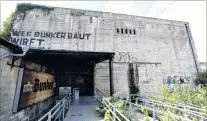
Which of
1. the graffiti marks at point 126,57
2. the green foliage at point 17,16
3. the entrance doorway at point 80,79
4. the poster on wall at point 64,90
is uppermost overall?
the green foliage at point 17,16

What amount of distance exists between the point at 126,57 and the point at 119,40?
5.83 ft

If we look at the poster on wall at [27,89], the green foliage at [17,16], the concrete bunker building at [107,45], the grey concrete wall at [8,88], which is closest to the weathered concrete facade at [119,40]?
the concrete bunker building at [107,45]

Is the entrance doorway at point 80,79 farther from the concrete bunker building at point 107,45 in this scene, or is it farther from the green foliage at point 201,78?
the green foliage at point 201,78

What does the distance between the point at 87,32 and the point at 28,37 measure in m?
4.93

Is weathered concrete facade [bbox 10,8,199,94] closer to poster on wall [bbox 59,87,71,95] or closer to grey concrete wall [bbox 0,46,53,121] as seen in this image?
poster on wall [bbox 59,87,71,95]

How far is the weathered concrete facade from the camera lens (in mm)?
11766

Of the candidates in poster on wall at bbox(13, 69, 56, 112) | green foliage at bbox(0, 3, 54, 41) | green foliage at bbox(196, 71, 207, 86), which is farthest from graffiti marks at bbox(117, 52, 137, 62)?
green foliage at bbox(0, 3, 54, 41)

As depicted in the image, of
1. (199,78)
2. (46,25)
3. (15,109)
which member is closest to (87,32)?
(46,25)

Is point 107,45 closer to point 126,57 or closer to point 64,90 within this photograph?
point 126,57

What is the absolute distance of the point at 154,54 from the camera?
13641mm

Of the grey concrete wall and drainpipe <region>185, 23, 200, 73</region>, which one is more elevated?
drainpipe <region>185, 23, 200, 73</region>

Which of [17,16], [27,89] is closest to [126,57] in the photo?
[27,89]

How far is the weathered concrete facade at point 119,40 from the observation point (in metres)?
11.8

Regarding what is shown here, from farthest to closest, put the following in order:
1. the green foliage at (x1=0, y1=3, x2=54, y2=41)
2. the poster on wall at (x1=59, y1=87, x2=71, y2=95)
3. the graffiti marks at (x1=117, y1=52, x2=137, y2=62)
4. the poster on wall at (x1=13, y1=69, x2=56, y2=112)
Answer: the graffiti marks at (x1=117, y1=52, x2=137, y2=62) < the green foliage at (x1=0, y1=3, x2=54, y2=41) < the poster on wall at (x1=59, y1=87, x2=71, y2=95) < the poster on wall at (x1=13, y1=69, x2=56, y2=112)
